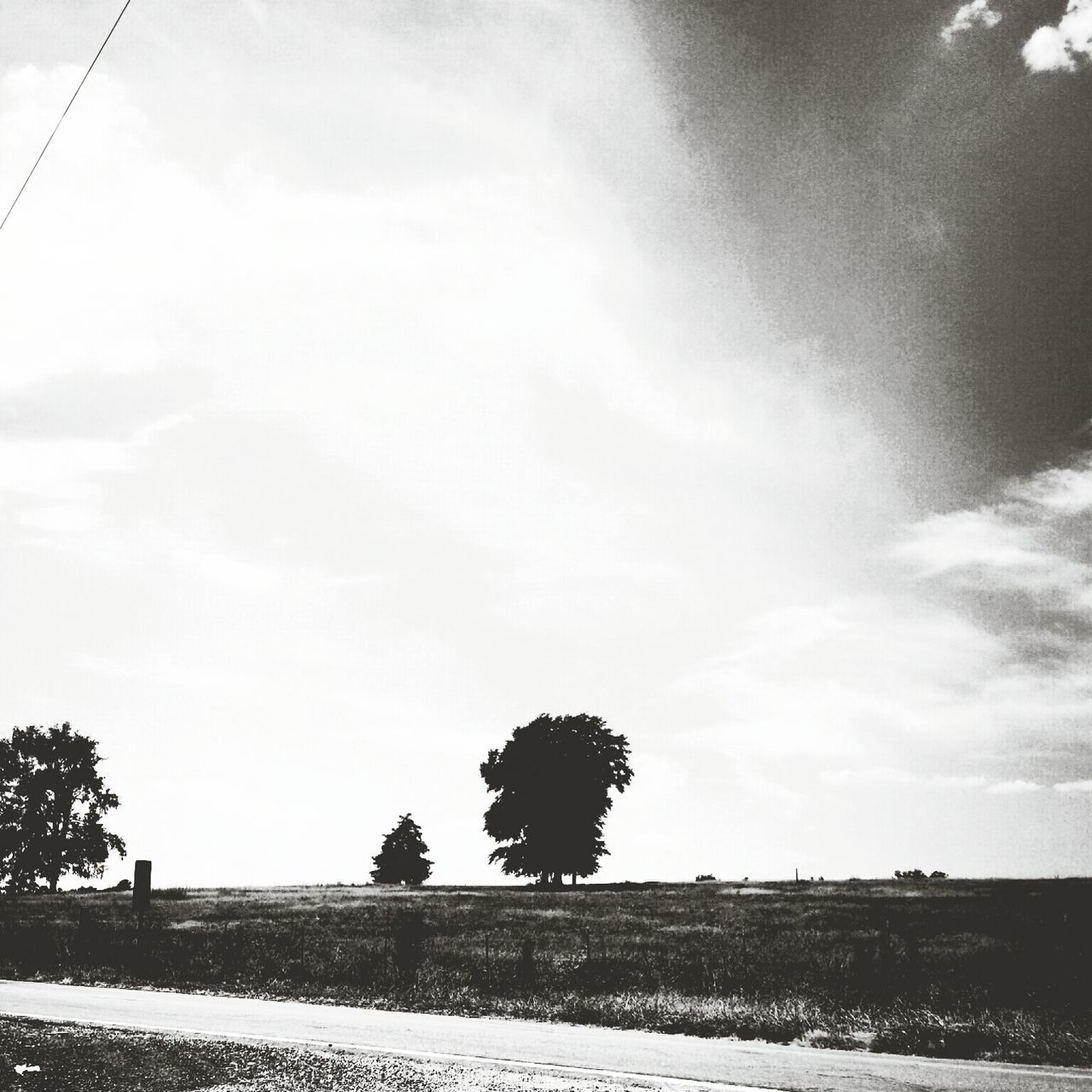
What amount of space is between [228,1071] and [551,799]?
53.1m

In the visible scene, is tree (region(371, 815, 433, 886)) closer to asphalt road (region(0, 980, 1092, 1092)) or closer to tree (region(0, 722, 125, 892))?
tree (region(0, 722, 125, 892))

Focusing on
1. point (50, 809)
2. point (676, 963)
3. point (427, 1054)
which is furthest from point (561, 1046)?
point (50, 809)

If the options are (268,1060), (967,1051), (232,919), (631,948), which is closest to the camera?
(268,1060)

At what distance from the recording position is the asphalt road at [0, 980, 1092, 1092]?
905 cm

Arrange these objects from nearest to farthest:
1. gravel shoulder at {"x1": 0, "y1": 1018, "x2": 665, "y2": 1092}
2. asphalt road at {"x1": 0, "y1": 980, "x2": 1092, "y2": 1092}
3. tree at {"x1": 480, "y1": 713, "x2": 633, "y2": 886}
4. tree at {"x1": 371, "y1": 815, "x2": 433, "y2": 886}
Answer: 1. gravel shoulder at {"x1": 0, "y1": 1018, "x2": 665, "y2": 1092}
2. asphalt road at {"x1": 0, "y1": 980, "x2": 1092, "y2": 1092}
3. tree at {"x1": 480, "y1": 713, "x2": 633, "y2": 886}
4. tree at {"x1": 371, "y1": 815, "x2": 433, "y2": 886}

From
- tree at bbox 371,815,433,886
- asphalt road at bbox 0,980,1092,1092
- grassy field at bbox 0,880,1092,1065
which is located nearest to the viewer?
asphalt road at bbox 0,980,1092,1092

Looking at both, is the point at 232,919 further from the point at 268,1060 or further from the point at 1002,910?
the point at 1002,910

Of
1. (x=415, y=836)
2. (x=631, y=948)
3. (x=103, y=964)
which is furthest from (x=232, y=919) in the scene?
(x=415, y=836)

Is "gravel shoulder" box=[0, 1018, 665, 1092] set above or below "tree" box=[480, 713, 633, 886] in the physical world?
below

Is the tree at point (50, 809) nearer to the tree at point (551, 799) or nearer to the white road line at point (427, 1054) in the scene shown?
the tree at point (551, 799)

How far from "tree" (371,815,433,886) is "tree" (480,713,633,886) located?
25.0 m

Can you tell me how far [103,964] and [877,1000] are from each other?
17.1m

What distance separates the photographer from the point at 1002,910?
3366 centimetres

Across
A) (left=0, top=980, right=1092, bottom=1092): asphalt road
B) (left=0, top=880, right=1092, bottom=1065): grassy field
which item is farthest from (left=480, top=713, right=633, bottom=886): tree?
(left=0, top=980, right=1092, bottom=1092): asphalt road
